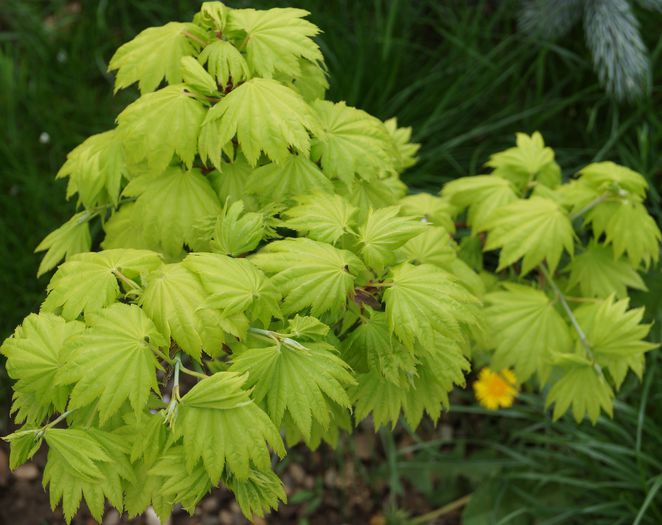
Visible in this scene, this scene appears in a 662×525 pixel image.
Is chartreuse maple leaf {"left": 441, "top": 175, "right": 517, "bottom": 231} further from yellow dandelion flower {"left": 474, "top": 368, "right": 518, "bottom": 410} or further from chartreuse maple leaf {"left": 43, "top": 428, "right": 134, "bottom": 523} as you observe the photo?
chartreuse maple leaf {"left": 43, "top": 428, "right": 134, "bottom": 523}

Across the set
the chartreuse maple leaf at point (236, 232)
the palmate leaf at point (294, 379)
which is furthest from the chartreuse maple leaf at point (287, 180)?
the palmate leaf at point (294, 379)

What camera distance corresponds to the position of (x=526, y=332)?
177 cm

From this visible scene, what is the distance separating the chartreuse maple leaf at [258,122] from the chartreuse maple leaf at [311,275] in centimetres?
18

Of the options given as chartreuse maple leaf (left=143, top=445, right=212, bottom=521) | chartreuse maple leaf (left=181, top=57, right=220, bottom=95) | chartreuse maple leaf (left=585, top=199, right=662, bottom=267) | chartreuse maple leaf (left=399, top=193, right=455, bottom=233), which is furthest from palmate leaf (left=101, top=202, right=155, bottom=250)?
chartreuse maple leaf (left=585, top=199, right=662, bottom=267)

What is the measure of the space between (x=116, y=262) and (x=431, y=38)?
230 centimetres

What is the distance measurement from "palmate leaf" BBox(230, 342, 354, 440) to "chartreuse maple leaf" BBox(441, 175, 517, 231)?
0.76 m

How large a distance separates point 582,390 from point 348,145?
809 millimetres

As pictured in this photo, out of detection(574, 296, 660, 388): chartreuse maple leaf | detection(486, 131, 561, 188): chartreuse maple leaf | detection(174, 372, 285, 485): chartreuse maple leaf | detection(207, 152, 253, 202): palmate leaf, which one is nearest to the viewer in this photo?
detection(174, 372, 285, 485): chartreuse maple leaf

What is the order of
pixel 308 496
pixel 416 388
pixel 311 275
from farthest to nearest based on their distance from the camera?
1. pixel 308 496
2. pixel 416 388
3. pixel 311 275

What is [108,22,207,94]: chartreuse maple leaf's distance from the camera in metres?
1.47

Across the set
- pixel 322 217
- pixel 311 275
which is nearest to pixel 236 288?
pixel 311 275

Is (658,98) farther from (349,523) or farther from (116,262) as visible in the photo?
(116,262)

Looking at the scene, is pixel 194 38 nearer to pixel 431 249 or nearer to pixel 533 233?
pixel 431 249

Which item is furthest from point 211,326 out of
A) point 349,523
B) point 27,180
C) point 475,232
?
point 27,180
